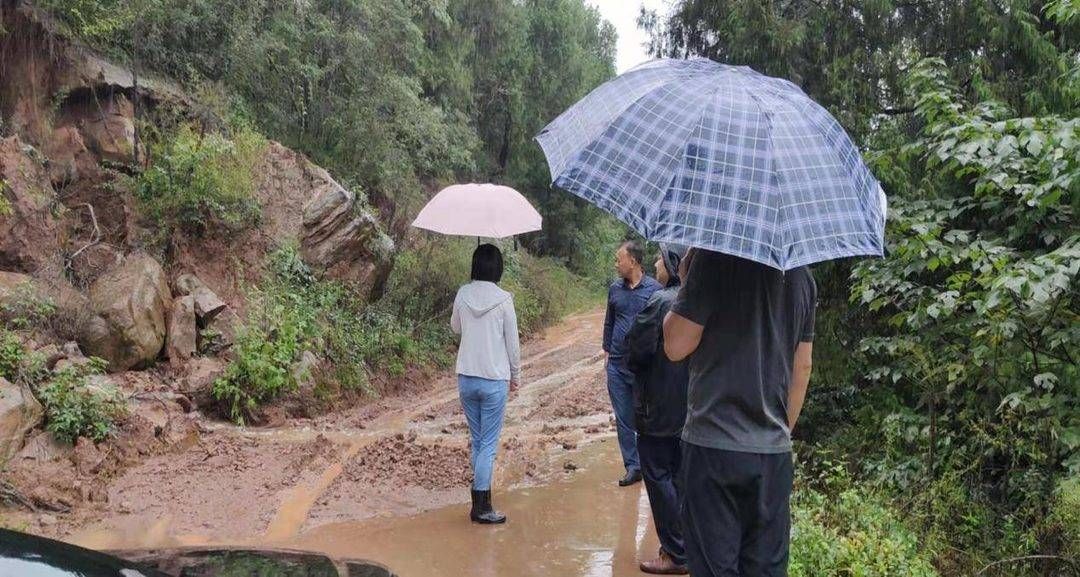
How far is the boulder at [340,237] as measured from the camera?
12.9m

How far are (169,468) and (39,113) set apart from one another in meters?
6.85

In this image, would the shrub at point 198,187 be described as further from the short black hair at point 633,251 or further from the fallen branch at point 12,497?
the short black hair at point 633,251

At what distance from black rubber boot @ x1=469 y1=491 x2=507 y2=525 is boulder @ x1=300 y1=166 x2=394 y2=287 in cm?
766

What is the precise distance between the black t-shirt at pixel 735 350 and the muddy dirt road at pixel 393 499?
2734 millimetres

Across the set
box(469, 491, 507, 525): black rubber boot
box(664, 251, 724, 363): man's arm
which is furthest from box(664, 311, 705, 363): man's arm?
box(469, 491, 507, 525): black rubber boot

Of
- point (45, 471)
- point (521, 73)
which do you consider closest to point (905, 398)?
point (45, 471)

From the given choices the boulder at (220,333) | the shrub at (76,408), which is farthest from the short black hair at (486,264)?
the boulder at (220,333)

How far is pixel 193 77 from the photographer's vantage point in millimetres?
13258

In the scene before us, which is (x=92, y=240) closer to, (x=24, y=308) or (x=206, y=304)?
(x=206, y=304)

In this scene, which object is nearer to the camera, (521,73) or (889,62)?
(889,62)

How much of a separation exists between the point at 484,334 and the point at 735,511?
3.18 m

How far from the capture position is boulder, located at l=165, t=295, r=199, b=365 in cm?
961

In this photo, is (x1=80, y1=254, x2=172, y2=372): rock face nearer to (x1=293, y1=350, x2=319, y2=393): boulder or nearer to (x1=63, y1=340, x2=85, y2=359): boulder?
(x1=63, y1=340, x2=85, y2=359): boulder

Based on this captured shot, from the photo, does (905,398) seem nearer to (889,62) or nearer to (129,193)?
(889,62)
